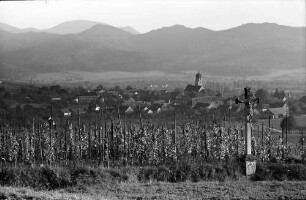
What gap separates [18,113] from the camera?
232ft

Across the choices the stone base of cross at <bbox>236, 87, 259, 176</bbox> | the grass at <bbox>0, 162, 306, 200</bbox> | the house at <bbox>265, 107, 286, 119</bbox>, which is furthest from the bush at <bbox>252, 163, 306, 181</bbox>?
→ the house at <bbox>265, 107, 286, 119</bbox>

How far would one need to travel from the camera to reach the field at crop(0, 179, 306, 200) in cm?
1705

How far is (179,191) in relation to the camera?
1916 cm

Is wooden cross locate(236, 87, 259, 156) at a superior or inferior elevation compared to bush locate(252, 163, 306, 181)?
superior

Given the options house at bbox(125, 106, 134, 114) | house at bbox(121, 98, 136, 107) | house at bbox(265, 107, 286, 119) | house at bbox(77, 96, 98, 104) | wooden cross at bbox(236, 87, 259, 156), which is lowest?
house at bbox(265, 107, 286, 119)

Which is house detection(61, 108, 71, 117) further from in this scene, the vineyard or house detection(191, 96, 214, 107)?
the vineyard

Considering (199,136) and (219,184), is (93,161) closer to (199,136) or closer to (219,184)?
(199,136)

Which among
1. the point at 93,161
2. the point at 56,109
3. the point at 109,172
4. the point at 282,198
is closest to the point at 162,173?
the point at 109,172

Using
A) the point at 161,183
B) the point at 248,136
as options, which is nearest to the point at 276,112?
the point at 248,136

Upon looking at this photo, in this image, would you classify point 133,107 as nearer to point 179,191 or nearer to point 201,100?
point 201,100

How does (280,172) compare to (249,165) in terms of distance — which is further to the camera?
(280,172)

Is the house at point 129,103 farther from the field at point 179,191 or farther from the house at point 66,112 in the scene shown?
the field at point 179,191

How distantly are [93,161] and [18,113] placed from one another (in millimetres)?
34451

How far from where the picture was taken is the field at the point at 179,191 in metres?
17.0
